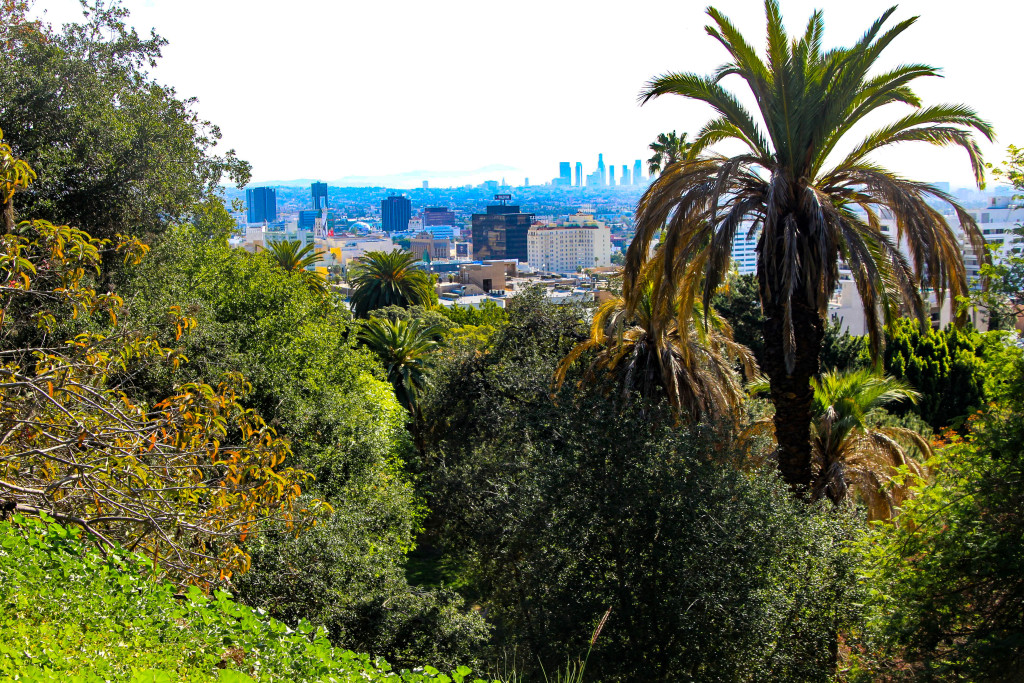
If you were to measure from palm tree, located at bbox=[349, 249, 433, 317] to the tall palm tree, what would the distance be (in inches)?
903

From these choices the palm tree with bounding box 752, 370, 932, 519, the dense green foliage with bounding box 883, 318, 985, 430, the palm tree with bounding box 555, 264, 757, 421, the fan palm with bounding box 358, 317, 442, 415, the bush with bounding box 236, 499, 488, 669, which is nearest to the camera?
the bush with bounding box 236, 499, 488, 669

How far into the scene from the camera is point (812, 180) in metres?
10.8

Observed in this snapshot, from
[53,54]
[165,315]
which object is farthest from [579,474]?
[53,54]

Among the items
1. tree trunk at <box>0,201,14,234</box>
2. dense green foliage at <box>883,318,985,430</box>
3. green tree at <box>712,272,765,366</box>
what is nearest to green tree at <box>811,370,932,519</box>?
dense green foliage at <box>883,318,985,430</box>

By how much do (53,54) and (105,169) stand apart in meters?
2.10

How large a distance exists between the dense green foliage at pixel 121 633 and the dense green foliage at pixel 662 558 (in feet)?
10.6

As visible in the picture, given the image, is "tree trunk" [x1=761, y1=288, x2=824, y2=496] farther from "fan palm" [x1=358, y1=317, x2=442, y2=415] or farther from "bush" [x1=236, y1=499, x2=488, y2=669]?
"fan palm" [x1=358, y1=317, x2=442, y2=415]

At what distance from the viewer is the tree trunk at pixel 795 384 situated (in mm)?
10781

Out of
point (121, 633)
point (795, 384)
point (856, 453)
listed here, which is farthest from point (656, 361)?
point (121, 633)

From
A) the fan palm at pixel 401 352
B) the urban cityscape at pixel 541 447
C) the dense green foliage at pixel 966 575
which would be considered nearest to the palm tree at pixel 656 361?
the urban cityscape at pixel 541 447

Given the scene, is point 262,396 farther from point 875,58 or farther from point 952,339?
point 952,339

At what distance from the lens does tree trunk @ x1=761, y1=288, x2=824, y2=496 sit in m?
10.8

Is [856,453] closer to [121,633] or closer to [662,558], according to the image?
[662,558]

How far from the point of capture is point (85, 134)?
13672mm
